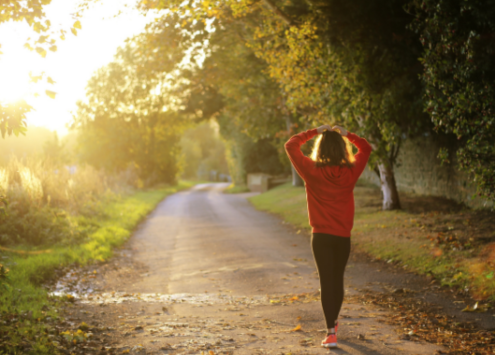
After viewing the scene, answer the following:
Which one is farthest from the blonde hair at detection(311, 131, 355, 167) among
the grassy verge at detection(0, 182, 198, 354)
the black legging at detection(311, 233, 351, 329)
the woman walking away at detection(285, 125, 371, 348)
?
the grassy verge at detection(0, 182, 198, 354)

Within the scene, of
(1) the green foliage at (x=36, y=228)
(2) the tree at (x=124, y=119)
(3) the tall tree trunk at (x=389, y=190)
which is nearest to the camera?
(1) the green foliage at (x=36, y=228)

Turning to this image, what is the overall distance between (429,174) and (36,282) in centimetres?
1343

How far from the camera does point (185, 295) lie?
7.98 metres

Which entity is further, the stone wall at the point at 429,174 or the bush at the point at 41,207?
the stone wall at the point at 429,174

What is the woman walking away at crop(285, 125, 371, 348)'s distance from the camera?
4805 mm

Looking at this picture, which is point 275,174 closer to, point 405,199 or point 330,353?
point 405,199

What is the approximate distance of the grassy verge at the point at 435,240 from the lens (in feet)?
26.1

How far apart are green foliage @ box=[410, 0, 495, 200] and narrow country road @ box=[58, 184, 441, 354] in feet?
10.4

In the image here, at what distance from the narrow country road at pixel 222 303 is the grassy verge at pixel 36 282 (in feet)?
1.49

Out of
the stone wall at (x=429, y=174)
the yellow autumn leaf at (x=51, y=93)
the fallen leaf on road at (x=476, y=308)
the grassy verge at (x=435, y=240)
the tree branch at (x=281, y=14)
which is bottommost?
the fallen leaf on road at (x=476, y=308)

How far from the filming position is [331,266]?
488cm

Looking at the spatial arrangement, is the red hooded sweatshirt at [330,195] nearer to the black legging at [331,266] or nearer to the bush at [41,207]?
the black legging at [331,266]

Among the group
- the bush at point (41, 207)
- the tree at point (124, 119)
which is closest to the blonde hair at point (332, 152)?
the bush at point (41, 207)

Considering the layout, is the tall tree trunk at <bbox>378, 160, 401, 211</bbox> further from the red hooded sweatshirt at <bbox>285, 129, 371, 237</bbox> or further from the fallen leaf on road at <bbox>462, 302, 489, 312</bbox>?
the red hooded sweatshirt at <bbox>285, 129, 371, 237</bbox>
